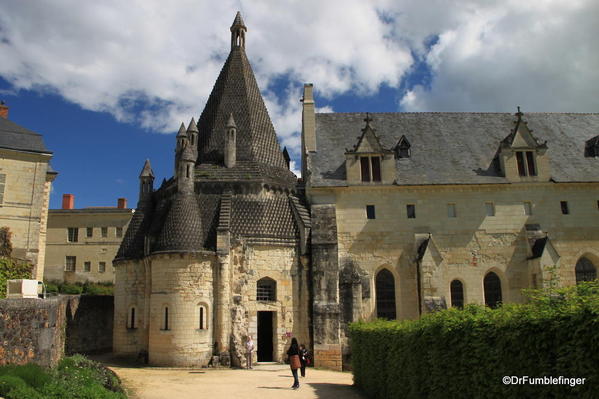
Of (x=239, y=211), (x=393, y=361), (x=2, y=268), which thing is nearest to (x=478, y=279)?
(x=239, y=211)

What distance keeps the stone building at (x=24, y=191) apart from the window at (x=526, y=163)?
2801 cm

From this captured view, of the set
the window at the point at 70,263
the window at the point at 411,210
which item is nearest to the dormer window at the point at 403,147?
the window at the point at 411,210

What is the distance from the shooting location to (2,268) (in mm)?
17984

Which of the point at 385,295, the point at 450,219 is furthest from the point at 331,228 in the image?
the point at 450,219

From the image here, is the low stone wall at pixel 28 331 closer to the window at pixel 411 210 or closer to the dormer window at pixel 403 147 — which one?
the window at pixel 411 210

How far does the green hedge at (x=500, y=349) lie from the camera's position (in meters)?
6.14

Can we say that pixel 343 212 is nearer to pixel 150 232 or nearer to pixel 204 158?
pixel 204 158

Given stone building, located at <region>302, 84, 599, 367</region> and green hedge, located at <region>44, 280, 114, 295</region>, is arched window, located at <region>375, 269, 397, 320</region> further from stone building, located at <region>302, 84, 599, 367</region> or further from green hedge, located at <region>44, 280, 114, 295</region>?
green hedge, located at <region>44, 280, 114, 295</region>

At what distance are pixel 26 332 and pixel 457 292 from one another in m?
21.2

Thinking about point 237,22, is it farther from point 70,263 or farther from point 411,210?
point 70,263

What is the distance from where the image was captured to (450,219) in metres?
27.2

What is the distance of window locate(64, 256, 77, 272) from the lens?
4847 cm

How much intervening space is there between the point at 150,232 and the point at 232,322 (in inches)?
255

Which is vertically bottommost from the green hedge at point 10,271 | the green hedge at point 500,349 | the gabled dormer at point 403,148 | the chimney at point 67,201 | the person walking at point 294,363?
the person walking at point 294,363
